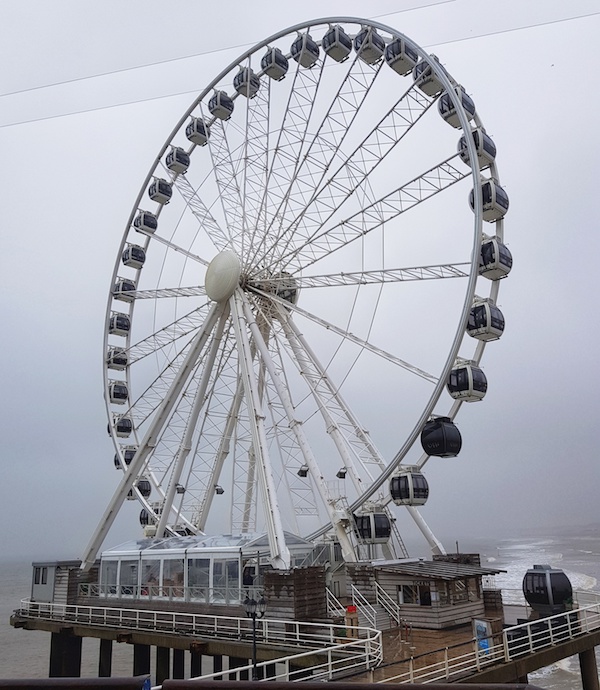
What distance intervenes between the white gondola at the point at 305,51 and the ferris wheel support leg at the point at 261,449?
32.1ft

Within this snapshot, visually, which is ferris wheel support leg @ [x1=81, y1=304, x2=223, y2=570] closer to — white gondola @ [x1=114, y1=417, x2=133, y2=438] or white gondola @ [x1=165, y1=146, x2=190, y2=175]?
white gondola @ [x1=114, y1=417, x2=133, y2=438]

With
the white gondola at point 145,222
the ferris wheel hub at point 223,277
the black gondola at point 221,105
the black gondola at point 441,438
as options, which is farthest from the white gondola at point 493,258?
the white gondola at point 145,222

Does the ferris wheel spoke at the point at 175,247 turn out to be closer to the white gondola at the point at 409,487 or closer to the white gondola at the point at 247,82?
the white gondola at the point at 247,82

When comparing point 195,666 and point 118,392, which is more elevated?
point 118,392

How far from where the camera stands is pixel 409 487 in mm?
19453

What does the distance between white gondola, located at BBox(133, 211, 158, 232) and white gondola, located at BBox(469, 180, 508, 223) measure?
16.6m

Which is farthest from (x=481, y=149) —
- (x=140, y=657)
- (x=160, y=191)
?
(x=140, y=657)

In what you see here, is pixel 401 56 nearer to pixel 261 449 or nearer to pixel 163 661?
pixel 261 449

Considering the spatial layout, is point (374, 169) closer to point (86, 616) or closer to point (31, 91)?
point (31, 91)

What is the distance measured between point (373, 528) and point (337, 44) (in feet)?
59.4

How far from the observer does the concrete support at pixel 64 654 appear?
25.3 m

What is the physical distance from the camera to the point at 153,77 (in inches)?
329

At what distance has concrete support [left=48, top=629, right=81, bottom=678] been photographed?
25328 mm

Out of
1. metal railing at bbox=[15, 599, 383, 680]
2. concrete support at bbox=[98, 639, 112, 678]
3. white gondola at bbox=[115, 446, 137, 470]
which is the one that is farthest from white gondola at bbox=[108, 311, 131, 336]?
concrete support at bbox=[98, 639, 112, 678]
